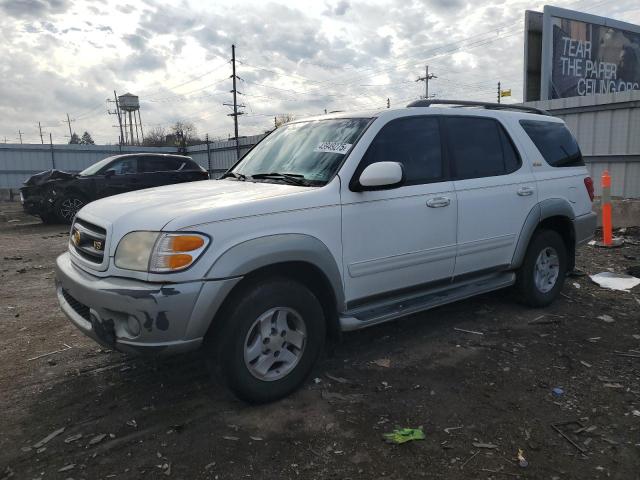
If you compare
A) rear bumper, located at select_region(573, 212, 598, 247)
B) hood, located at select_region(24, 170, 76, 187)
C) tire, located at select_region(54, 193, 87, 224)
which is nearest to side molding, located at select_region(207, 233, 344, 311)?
rear bumper, located at select_region(573, 212, 598, 247)

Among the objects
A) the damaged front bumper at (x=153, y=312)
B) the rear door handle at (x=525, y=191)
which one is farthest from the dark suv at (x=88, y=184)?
the damaged front bumper at (x=153, y=312)

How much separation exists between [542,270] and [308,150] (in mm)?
2809

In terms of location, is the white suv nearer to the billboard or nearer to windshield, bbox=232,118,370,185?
windshield, bbox=232,118,370,185

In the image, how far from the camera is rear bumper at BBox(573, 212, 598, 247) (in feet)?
17.3

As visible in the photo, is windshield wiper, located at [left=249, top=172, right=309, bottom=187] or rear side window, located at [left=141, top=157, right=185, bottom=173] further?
rear side window, located at [left=141, top=157, right=185, bottom=173]

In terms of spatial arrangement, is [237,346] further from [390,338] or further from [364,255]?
[390,338]

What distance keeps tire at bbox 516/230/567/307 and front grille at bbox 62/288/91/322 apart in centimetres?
382

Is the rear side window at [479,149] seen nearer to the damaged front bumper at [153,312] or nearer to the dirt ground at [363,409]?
the dirt ground at [363,409]

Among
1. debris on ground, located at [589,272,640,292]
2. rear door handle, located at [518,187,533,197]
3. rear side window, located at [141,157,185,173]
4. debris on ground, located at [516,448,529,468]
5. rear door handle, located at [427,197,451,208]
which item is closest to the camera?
debris on ground, located at [516,448,529,468]

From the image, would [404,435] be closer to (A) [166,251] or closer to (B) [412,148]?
(A) [166,251]

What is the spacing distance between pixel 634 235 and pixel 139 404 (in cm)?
854

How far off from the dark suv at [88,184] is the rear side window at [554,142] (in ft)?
32.5

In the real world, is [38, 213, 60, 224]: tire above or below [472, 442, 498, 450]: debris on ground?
above

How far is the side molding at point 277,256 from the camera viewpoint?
9.55ft
